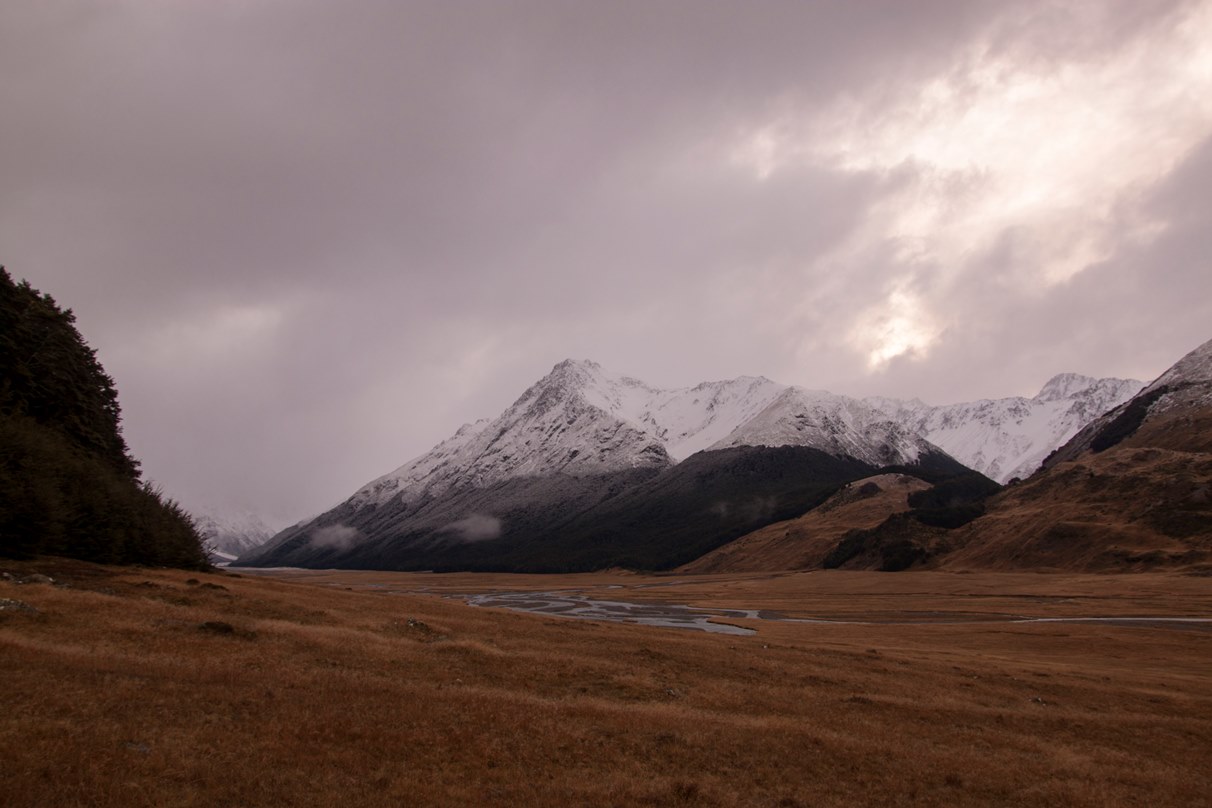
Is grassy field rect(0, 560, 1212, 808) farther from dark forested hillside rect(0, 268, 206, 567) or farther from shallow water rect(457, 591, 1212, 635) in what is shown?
shallow water rect(457, 591, 1212, 635)

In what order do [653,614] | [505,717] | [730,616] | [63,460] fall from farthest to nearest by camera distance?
[653,614], [730,616], [63,460], [505,717]

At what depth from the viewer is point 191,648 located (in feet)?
92.5

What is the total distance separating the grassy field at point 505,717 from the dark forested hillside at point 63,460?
17.5 ft

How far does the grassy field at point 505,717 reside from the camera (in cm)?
1728

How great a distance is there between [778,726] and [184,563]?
235ft

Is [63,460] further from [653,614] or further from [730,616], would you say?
[730,616]

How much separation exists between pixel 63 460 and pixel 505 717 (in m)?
54.1

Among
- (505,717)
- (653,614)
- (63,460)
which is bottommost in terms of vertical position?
(653,614)

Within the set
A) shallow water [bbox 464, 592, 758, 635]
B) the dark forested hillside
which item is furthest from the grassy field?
shallow water [bbox 464, 592, 758, 635]

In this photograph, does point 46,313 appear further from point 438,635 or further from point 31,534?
point 438,635

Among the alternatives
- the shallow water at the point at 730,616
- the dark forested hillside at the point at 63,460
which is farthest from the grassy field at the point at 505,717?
the shallow water at the point at 730,616

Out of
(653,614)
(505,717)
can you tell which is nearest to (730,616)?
(653,614)

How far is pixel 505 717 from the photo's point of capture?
80.7ft

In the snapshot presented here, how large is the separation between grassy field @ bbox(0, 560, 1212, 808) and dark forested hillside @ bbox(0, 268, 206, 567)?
5343mm
